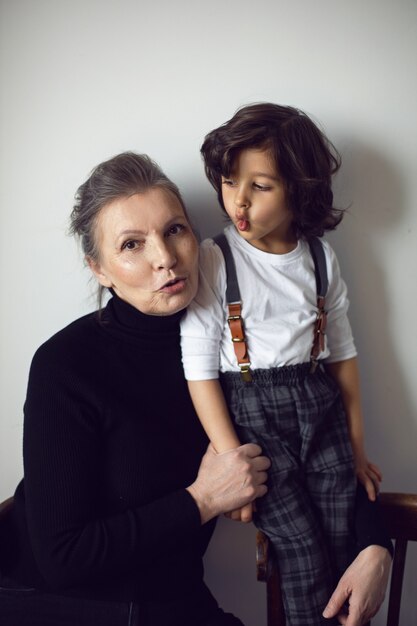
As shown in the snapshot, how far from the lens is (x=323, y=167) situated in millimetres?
1131

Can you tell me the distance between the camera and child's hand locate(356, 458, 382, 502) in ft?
4.02

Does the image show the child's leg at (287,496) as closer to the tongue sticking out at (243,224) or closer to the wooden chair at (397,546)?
the wooden chair at (397,546)

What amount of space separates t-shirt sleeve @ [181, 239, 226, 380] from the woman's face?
5 centimetres

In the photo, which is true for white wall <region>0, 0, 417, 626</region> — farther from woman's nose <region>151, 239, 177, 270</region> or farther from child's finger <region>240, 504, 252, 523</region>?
child's finger <region>240, 504, 252, 523</region>

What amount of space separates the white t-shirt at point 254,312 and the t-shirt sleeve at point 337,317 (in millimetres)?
67

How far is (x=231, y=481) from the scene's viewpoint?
110cm

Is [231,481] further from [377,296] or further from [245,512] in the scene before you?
[377,296]

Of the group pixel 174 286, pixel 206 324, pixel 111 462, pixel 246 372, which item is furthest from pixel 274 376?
pixel 111 462

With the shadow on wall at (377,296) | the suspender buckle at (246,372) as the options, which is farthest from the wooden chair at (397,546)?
the suspender buckle at (246,372)

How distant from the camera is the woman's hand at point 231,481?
1.09 m

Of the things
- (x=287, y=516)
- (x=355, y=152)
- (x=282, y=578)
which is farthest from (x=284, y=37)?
(x=282, y=578)

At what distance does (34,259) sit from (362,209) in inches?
34.7

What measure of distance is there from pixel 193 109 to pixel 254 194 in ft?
1.17

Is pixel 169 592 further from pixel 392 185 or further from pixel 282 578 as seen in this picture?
pixel 392 185
